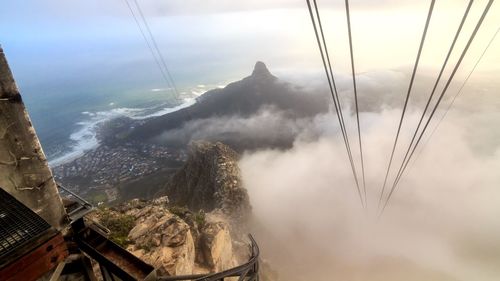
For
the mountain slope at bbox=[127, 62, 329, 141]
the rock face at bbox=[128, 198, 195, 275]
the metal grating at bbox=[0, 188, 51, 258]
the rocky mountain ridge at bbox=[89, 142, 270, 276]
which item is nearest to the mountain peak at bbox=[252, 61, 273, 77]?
the mountain slope at bbox=[127, 62, 329, 141]

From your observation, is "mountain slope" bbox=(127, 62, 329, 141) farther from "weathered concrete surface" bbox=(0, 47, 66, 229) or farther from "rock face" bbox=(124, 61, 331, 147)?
"weathered concrete surface" bbox=(0, 47, 66, 229)

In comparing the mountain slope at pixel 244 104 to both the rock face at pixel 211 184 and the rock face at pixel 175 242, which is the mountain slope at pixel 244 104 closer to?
the rock face at pixel 211 184

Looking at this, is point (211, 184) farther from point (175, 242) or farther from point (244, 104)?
point (244, 104)

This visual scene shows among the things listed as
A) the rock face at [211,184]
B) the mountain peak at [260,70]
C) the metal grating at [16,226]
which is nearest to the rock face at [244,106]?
the mountain peak at [260,70]

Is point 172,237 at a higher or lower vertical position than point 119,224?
lower

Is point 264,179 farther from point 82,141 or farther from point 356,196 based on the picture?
point 82,141

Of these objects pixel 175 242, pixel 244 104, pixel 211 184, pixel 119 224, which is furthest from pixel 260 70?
pixel 175 242

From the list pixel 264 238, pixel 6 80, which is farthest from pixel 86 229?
pixel 264 238
